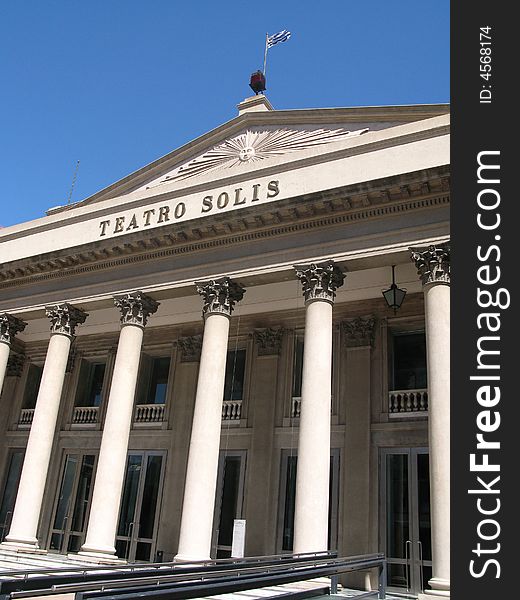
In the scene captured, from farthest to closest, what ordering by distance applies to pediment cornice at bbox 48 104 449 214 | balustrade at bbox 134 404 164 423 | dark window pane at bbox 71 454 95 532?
dark window pane at bbox 71 454 95 532 → balustrade at bbox 134 404 164 423 → pediment cornice at bbox 48 104 449 214

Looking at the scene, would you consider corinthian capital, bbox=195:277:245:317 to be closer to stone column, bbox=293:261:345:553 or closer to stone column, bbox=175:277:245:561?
stone column, bbox=175:277:245:561

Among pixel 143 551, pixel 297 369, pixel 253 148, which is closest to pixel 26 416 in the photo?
pixel 143 551

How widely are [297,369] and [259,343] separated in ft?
4.79

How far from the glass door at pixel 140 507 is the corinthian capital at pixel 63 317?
471 centimetres

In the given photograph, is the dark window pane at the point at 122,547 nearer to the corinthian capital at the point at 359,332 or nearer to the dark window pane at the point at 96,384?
the dark window pane at the point at 96,384

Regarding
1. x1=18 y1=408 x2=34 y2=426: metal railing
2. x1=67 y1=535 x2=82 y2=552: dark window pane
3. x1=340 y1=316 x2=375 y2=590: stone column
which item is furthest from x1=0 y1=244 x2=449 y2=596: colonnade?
x1=18 y1=408 x2=34 y2=426: metal railing

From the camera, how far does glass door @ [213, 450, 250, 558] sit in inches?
656

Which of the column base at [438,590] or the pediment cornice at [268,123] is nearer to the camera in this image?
the column base at [438,590]

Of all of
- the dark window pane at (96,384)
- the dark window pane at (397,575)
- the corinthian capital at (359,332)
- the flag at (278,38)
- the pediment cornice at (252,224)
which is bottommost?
the dark window pane at (397,575)

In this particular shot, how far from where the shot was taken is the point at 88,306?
17.6 meters

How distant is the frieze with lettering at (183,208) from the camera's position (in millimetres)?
15688

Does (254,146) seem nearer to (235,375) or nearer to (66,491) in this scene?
(235,375)

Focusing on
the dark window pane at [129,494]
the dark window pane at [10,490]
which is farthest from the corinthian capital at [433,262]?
the dark window pane at [10,490]

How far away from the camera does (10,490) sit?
867 inches
